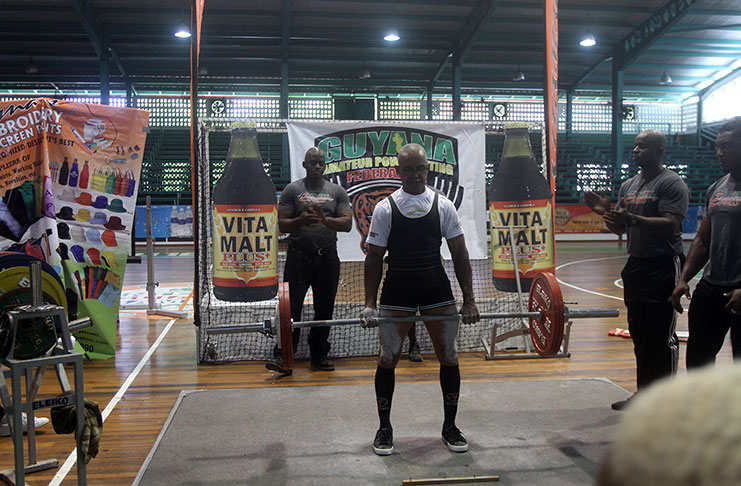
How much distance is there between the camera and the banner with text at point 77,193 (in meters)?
4.28

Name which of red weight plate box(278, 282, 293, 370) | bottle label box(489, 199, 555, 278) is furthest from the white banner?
Result: red weight plate box(278, 282, 293, 370)

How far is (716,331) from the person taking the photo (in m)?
2.74

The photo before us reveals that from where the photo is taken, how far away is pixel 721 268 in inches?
106

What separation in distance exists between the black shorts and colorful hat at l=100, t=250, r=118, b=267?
2.70 metres

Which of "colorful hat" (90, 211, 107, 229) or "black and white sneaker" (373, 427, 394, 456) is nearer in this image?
"black and white sneaker" (373, 427, 394, 456)

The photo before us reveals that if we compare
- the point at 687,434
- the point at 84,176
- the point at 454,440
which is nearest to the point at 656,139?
the point at 454,440

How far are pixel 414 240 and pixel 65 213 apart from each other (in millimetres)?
2979

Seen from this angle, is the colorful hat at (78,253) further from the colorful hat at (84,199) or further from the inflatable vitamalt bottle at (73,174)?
the inflatable vitamalt bottle at (73,174)

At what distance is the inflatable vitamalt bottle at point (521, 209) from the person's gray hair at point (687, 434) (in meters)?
4.34

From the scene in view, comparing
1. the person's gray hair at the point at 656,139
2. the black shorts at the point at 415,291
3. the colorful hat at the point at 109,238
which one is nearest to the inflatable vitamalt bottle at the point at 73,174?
the colorful hat at the point at 109,238

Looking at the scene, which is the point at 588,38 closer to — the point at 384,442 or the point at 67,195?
the point at 67,195

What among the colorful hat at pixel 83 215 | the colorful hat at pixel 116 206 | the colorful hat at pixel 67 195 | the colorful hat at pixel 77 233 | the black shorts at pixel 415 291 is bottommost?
the black shorts at pixel 415 291

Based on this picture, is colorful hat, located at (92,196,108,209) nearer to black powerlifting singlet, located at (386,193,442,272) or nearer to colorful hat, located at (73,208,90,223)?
colorful hat, located at (73,208,90,223)

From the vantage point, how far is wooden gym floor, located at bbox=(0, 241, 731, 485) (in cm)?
298
